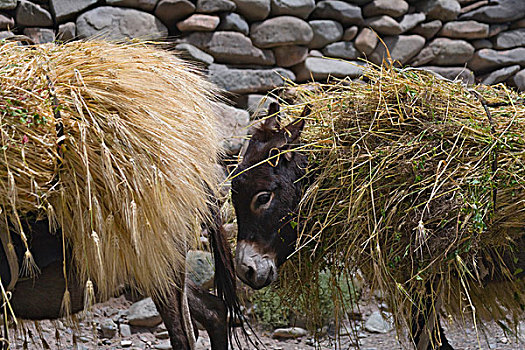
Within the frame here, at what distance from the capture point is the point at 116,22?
334 centimetres

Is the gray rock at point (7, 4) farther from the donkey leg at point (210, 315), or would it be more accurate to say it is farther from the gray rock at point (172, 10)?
the donkey leg at point (210, 315)

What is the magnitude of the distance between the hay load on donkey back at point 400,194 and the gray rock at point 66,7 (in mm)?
2291

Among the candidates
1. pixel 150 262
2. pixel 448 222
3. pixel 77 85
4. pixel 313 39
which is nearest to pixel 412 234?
pixel 448 222

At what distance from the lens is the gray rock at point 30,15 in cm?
318

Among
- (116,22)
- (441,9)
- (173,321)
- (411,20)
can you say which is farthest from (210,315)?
(441,9)

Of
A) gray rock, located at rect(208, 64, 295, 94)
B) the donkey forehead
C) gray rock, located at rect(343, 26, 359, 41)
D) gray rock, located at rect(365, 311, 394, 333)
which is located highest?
gray rock, located at rect(343, 26, 359, 41)

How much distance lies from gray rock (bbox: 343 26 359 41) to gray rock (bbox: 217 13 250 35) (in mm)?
846

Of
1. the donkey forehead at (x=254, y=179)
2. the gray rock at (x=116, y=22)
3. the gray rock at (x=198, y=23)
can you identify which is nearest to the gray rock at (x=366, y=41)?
the gray rock at (x=198, y=23)

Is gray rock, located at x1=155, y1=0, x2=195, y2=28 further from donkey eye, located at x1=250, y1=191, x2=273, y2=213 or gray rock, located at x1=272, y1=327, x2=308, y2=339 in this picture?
donkey eye, located at x1=250, y1=191, x2=273, y2=213

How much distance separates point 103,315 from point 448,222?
7.70 ft

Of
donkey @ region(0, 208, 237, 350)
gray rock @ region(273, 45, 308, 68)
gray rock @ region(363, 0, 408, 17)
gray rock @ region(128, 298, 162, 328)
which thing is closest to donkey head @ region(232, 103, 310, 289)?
donkey @ region(0, 208, 237, 350)

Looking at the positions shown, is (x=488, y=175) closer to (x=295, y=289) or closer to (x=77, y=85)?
(x=295, y=289)

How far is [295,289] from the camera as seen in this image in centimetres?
170

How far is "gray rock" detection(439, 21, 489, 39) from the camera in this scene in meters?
4.17
